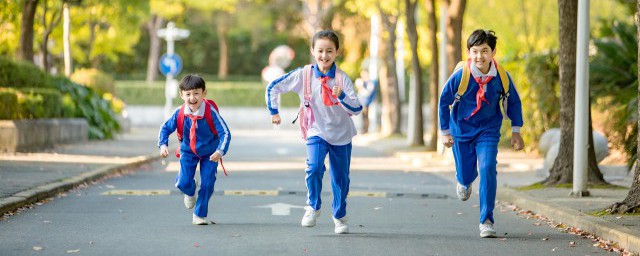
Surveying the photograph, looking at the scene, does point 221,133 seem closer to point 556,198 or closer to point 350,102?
point 350,102

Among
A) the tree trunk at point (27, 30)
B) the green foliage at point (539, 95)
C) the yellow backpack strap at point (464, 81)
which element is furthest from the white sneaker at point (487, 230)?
the tree trunk at point (27, 30)

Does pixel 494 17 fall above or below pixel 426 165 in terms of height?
above

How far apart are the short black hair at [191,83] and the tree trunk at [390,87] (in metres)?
28.8

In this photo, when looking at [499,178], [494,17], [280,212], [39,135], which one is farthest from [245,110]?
[280,212]

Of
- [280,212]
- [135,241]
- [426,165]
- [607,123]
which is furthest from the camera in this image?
[426,165]

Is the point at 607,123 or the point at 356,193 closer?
the point at 356,193

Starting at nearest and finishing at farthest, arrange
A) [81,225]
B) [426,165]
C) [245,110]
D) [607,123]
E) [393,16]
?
[81,225] → [607,123] → [426,165] → [393,16] → [245,110]

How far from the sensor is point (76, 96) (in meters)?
33.0

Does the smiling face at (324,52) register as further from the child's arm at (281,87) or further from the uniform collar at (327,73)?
the child's arm at (281,87)

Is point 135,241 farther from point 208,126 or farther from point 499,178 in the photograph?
point 499,178

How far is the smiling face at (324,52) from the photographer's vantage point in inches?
438

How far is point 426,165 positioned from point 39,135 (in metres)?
7.27

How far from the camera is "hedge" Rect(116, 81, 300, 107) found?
209ft

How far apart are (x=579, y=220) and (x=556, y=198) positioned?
109 inches
